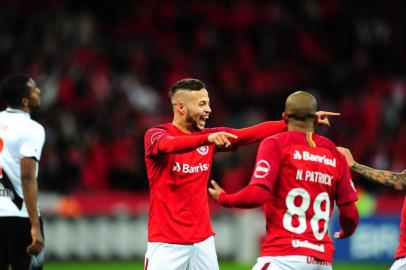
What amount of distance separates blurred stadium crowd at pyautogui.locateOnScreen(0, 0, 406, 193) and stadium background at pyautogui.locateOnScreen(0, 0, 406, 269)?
29mm

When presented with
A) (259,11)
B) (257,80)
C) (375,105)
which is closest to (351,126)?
(375,105)

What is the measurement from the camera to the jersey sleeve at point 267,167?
20.2 ft

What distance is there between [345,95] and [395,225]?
4.86 meters

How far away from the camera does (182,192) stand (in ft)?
24.0

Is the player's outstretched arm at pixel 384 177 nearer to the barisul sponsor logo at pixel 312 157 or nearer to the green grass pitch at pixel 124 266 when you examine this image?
the barisul sponsor logo at pixel 312 157

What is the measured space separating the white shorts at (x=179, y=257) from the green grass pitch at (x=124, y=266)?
285 inches

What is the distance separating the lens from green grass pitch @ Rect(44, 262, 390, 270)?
14.6m

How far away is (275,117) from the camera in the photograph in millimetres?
18359

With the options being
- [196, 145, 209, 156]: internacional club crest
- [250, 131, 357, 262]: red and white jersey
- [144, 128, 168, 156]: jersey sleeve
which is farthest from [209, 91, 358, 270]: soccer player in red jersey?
[196, 145, 209, 156]: internacional club crest

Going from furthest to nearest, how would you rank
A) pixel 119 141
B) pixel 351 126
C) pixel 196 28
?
pixel 196 28 → pixel 351 126 → pixel 119 141

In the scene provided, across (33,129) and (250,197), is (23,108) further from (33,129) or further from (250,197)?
(250,197)

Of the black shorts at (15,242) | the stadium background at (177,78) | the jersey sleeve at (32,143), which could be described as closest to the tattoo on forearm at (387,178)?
the jersey sleeve at (32,143)

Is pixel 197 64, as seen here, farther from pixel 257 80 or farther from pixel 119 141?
pixel 119 141

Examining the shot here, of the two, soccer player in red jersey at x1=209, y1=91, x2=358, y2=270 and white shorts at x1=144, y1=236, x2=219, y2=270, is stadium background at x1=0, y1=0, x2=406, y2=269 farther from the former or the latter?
soccer player in red jersey at x1=209, y1=91, x2=358, y2=270
